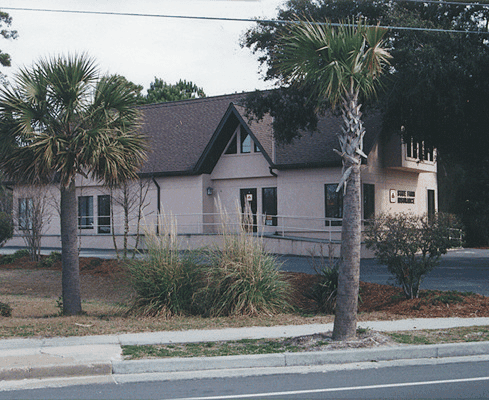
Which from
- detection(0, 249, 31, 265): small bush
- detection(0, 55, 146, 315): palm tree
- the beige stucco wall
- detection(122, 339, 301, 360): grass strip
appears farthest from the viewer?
the beige stucco wall

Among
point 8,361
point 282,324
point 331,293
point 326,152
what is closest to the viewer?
point 8,361

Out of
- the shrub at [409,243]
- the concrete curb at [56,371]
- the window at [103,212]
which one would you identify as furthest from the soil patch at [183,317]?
the window at [103,212]

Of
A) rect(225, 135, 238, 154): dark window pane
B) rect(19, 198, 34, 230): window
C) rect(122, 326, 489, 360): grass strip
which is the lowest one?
rect(122, 326, 489, 360): grass strip

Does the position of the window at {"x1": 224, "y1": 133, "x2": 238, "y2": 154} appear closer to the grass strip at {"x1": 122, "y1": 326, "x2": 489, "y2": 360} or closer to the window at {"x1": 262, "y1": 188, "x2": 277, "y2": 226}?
the window at {"x1": 262, "y1": 188, "x2": 277, "y2": 226}

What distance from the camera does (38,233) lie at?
2239 cm

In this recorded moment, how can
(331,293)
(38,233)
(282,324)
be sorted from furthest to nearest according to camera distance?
(38,233)
(331,293)
(282,324)

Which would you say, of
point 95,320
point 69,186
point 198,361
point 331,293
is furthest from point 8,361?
point 331,293

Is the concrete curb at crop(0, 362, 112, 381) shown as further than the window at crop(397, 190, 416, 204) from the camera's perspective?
No

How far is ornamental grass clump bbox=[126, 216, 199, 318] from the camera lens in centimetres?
1171

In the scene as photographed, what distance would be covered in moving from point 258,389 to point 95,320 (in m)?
5.33

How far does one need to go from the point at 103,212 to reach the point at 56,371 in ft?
79.2

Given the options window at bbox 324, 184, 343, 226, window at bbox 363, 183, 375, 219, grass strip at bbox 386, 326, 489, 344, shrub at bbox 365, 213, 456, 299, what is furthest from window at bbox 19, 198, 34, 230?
grass strip at bbox 386, 326, 489, 344

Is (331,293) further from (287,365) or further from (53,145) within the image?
(53,145)

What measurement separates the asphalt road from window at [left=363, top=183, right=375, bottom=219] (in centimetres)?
1875
